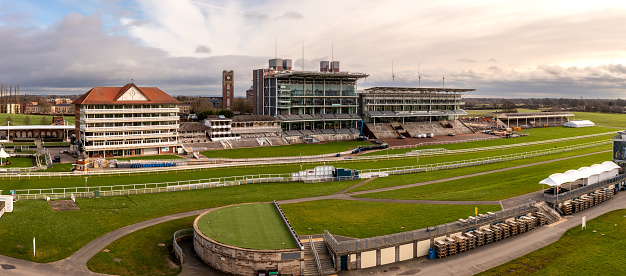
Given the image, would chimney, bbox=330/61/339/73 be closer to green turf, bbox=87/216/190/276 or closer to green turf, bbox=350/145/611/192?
green turf, bbox=350/145/611/192

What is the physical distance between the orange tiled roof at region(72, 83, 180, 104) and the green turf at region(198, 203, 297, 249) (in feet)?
176

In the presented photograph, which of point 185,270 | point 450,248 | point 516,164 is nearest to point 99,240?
point 185,270

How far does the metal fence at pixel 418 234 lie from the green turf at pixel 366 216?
9.83ft

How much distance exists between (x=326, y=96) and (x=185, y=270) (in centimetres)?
9782

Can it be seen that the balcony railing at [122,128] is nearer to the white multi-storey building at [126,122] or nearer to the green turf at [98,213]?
the white multi-storey building at [126,122]

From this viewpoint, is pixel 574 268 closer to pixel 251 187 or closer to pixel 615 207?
pixel 615 207

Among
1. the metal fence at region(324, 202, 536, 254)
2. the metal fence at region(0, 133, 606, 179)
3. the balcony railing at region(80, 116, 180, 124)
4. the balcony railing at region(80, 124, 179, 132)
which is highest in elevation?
the balcony railing at region(80, 116, 180, 124)

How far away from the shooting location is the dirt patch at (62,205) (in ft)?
156

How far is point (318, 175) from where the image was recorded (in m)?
66.1

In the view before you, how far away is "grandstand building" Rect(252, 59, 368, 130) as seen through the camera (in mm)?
123188

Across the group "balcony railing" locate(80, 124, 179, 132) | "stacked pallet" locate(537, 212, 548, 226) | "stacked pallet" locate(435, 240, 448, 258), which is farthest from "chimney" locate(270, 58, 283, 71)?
"stacked pallet" locate(435, 240, 448, 258)

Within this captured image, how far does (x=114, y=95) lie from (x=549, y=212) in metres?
78.2

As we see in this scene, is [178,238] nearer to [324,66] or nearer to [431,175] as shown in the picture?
[431,175]

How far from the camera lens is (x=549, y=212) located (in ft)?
157
